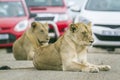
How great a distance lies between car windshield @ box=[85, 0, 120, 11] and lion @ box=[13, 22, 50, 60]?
3460 mm

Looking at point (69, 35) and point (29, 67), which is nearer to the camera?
point (69, 35)

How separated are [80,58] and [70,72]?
0.39 meters

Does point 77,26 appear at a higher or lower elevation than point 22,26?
higher

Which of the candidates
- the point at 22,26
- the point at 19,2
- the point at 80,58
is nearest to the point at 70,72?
the point at 80,58

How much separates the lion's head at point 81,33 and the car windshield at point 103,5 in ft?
21.7

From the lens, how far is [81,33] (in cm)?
1129

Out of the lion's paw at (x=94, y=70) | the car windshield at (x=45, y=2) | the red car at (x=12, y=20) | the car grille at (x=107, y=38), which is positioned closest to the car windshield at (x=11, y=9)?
the red car at (x=12, y=20)

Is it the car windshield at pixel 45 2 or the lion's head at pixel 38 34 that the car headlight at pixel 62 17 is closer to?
the car windshield at pixel 45 2

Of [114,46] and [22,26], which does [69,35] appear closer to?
[114,46]

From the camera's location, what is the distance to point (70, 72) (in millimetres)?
11039

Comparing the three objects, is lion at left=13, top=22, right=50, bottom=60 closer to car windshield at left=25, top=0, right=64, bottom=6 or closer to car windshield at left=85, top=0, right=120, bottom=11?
car windshield at left=85, top=0, right=120, bottom=11

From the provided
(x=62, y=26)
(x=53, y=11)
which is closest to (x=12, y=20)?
(x=62, y=26)

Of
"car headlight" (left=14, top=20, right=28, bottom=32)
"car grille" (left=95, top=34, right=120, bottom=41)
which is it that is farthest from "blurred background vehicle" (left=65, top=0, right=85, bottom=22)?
"car grille" (left=95, top=34, right=120, bottom=41)

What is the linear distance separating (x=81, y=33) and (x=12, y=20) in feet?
26.9
